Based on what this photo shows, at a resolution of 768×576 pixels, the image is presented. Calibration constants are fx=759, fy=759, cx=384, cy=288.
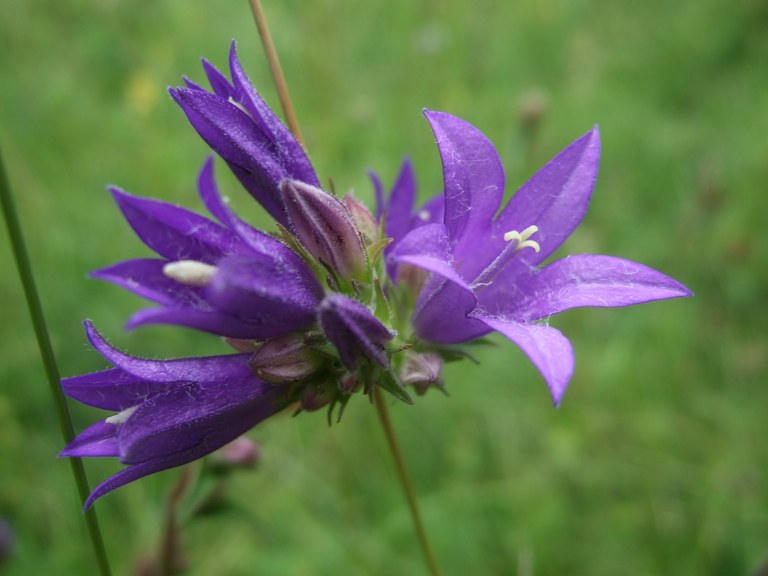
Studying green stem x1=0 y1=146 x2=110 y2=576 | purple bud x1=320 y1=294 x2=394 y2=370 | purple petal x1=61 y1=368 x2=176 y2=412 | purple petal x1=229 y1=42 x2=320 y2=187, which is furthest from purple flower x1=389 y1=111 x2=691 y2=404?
green stem x1=0 y1=146 x2=110 y2=576

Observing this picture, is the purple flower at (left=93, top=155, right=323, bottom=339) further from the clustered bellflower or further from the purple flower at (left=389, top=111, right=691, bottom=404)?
the purple flower at (left=389, top=111, right=691, bottom=404)

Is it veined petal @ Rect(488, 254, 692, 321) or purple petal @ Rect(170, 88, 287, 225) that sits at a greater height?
purple petal @ Rect(170, 88, 287, 225)

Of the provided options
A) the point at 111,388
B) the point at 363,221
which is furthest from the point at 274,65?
the point at 111,388

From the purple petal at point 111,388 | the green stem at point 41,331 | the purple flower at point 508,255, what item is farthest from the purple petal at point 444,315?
Answer: the green stem at point 41,331

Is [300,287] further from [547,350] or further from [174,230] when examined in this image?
[547,350]

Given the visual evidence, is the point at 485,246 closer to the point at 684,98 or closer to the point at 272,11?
the point at 684,98

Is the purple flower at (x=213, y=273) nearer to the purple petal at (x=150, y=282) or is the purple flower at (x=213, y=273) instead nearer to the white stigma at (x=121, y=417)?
the purple petal at (x=150, y=282)

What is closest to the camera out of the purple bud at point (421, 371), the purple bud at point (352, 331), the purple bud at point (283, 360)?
the purple bud at point (352, 331)
